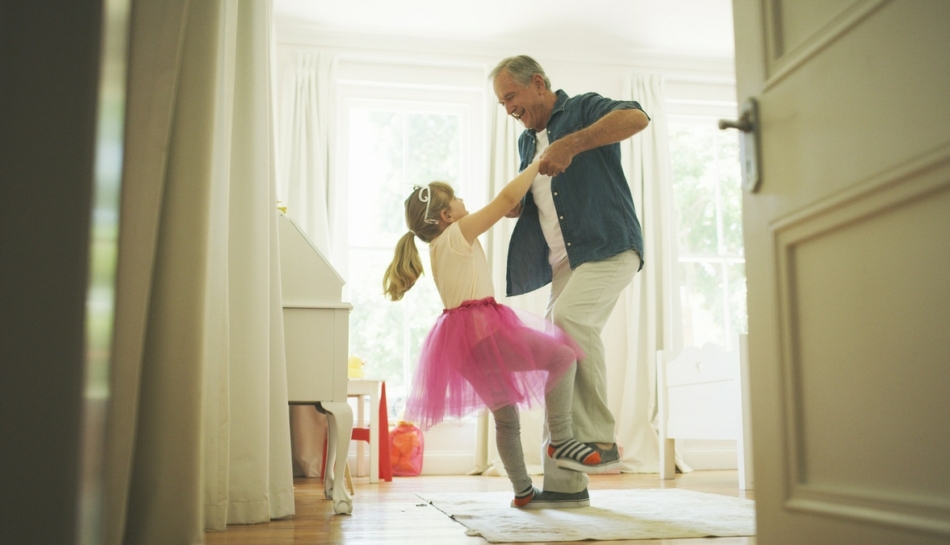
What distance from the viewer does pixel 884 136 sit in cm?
99

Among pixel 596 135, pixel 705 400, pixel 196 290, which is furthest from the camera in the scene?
pixel 705 400

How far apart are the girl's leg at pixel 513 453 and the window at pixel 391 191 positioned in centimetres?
255

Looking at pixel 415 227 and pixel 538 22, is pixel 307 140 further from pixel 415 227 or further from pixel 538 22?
pixel 415 227

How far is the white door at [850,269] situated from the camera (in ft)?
3.02

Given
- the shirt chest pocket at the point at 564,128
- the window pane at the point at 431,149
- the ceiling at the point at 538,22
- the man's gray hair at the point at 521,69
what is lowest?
the shirt chest pocket at the point at 564,128

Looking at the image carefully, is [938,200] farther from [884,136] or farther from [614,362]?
[614,362]

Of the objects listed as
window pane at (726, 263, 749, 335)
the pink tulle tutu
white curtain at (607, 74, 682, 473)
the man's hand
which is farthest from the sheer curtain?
window pane at (726, 263, 749, 335)

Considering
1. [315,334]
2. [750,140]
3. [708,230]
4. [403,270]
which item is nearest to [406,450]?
[403,270]

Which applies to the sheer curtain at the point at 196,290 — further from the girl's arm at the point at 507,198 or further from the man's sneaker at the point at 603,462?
the man's sneaker at the point at 603,462

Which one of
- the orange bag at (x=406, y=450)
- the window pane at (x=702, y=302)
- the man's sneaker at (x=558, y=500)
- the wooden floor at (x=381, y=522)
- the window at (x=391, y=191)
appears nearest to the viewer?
the wooden floor at (x=381, y=522)

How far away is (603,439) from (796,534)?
1.27 m

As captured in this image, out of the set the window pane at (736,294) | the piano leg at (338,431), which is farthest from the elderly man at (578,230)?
the window pane at (736,294)

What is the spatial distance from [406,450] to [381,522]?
97.9 inches

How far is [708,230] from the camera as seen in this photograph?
18.2 ft
